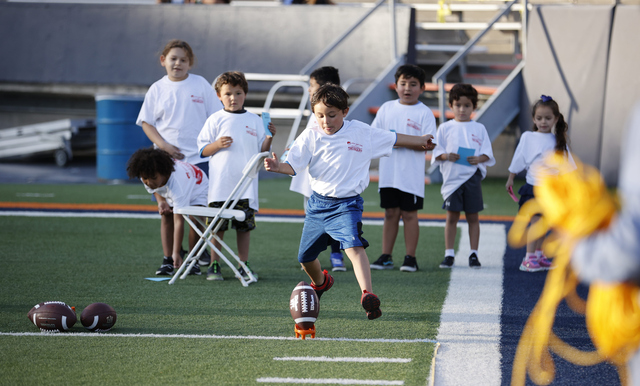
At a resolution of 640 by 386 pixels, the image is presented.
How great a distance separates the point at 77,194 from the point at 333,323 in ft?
24.7

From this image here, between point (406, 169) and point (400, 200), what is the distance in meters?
0.28

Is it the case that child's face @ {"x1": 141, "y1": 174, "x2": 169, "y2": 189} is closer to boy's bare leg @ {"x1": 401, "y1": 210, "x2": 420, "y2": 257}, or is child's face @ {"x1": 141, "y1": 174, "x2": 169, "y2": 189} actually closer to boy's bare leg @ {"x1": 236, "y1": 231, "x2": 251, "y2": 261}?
boy's bare leg @ {"x1": 236, "y1": 231, "x2": 251, "y2": 261}

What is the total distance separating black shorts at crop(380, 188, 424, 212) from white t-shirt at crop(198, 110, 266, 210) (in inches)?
46.9

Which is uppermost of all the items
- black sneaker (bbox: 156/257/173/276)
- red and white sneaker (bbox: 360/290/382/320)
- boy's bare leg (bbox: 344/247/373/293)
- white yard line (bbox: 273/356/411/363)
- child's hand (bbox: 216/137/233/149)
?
child's hand (bbox: 216/137/233/149)

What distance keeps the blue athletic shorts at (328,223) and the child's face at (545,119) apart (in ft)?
7.69

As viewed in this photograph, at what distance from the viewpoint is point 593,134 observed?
11.7 meters

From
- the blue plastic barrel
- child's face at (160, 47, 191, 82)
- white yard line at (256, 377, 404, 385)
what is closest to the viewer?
white yard line at (256, 377, 404, 385)

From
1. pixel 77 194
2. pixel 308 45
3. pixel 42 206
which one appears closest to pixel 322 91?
pixel 42 206

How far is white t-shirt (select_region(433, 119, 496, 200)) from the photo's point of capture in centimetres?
625

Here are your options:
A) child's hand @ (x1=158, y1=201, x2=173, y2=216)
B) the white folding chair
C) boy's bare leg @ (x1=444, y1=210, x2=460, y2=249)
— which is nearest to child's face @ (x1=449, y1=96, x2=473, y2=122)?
boy's bare leg @ (x1=444, y1=210, x2=460, y2=249)

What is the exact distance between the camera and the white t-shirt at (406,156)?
605 cm

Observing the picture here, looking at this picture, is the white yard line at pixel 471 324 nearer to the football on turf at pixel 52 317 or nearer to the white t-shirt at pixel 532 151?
the white t-shirt at pixel 532 151

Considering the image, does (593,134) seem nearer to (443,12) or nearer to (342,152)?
(443,12)

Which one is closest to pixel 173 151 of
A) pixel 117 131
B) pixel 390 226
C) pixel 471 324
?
pixel 390 226
